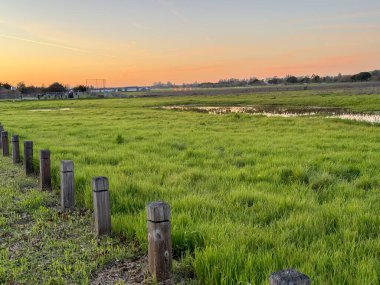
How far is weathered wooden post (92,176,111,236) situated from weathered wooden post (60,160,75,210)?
4.70ft

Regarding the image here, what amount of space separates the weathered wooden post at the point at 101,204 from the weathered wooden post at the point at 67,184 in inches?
56.4

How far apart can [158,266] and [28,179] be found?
20.3 ft

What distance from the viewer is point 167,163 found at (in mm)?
9805

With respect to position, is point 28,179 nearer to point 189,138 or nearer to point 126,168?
point 126,168

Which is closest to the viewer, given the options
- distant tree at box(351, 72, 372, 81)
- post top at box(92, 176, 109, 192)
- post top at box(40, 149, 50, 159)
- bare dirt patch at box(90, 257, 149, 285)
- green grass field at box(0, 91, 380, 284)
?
green grass field at box(0, 91, 380, 284)

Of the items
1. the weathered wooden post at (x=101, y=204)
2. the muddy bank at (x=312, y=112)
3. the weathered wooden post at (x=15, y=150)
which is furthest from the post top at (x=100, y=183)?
the muddy bank at (x=312, y=112)

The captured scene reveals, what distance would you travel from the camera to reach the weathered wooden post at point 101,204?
4.95 metres

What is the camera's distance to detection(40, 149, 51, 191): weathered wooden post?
298 inches

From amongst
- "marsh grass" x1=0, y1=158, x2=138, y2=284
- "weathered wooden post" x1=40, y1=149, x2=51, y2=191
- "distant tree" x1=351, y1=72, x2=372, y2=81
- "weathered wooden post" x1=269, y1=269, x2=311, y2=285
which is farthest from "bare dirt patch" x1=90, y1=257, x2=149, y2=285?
"distant tree" x1=351, y1=72, x2=372, y2=81

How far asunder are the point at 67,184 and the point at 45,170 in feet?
5.29

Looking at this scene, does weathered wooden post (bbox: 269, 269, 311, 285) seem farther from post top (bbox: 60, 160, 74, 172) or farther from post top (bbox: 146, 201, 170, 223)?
post top (bbox: 60, 160, 74, 172)

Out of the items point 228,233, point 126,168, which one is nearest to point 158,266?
point 228,233

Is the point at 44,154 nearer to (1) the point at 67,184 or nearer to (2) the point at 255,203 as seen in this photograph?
(1) the point at 67,184

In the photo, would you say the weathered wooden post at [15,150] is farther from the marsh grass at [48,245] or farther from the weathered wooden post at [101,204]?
the weathered wooden post at [101,204]
